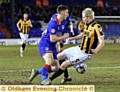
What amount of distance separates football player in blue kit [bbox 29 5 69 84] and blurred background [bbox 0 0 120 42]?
29204 millimetres

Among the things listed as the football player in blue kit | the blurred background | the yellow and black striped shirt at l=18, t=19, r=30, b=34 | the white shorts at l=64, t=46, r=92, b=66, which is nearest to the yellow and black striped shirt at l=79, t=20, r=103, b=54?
the white shorts at l=64, t=46, r=92, b=66

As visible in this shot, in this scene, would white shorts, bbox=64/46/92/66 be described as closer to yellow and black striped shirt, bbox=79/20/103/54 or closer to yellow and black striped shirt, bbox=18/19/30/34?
yellow and black striped shirt, bbox=79/20/103/54

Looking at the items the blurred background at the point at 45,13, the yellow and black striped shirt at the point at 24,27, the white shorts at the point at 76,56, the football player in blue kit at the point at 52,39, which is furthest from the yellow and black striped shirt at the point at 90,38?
the blurred background at the point at 45,13

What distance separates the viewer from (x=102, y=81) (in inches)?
571

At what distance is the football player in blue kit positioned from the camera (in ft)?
43.0

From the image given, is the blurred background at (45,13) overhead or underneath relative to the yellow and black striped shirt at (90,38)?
underneath

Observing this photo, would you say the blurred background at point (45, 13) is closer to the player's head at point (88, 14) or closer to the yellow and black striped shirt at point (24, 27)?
the yellow and black striped shirt at point (24, 27)

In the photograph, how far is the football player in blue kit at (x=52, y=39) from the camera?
13.1 metres

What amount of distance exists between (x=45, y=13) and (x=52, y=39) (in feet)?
113

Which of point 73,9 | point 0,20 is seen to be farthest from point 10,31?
point 73,9

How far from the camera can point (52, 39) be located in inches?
516

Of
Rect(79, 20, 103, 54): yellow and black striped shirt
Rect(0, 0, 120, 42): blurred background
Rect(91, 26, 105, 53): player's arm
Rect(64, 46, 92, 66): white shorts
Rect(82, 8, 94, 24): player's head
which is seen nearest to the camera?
Rect(91, 26, 105, 53): player's arm

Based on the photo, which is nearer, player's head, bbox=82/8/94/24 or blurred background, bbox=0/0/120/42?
player's head, bbox=82/8/94/24

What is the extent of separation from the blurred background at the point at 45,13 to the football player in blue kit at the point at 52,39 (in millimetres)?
29204
